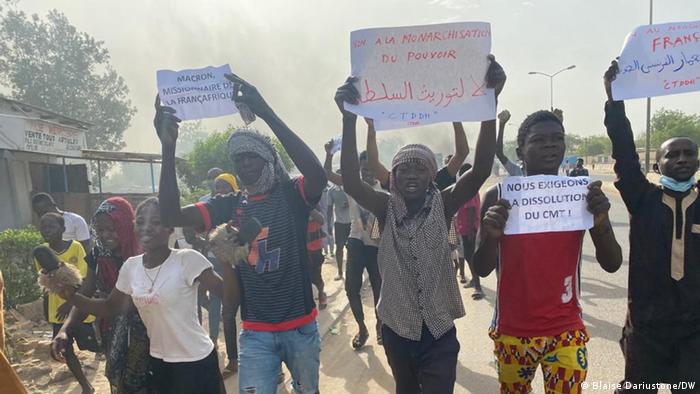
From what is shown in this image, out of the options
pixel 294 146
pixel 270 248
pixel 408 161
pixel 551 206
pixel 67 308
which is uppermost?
pixel 294 146

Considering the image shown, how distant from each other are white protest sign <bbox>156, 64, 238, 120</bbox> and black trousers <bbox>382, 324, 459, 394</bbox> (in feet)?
5.50

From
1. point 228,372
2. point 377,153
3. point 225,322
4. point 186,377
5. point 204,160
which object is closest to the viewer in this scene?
point 186,377

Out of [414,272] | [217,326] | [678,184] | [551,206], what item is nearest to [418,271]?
[414,272]

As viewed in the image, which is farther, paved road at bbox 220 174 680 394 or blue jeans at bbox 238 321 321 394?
paved road at bbox 220 174 680 394

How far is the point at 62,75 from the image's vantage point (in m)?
34.8

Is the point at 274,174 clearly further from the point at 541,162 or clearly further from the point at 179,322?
the point at 541,162

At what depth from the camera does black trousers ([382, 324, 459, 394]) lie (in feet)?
7.52

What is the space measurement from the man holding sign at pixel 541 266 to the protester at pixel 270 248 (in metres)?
0.97

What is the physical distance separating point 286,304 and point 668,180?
7.19 ft

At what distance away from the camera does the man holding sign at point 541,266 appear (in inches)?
89.6

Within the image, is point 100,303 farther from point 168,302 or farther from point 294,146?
point 294,146

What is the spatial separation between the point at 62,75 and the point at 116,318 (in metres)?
39.3

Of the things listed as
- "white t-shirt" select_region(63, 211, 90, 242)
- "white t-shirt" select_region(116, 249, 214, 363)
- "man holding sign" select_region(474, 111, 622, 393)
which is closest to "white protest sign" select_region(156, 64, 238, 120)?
"white t-shirt" select_region(116, 249, 214, 363)

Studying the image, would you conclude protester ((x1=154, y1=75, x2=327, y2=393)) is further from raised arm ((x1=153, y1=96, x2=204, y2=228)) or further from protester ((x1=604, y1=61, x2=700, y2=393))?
protester ((x1=604, y1=61, x2=700, y2=393))
